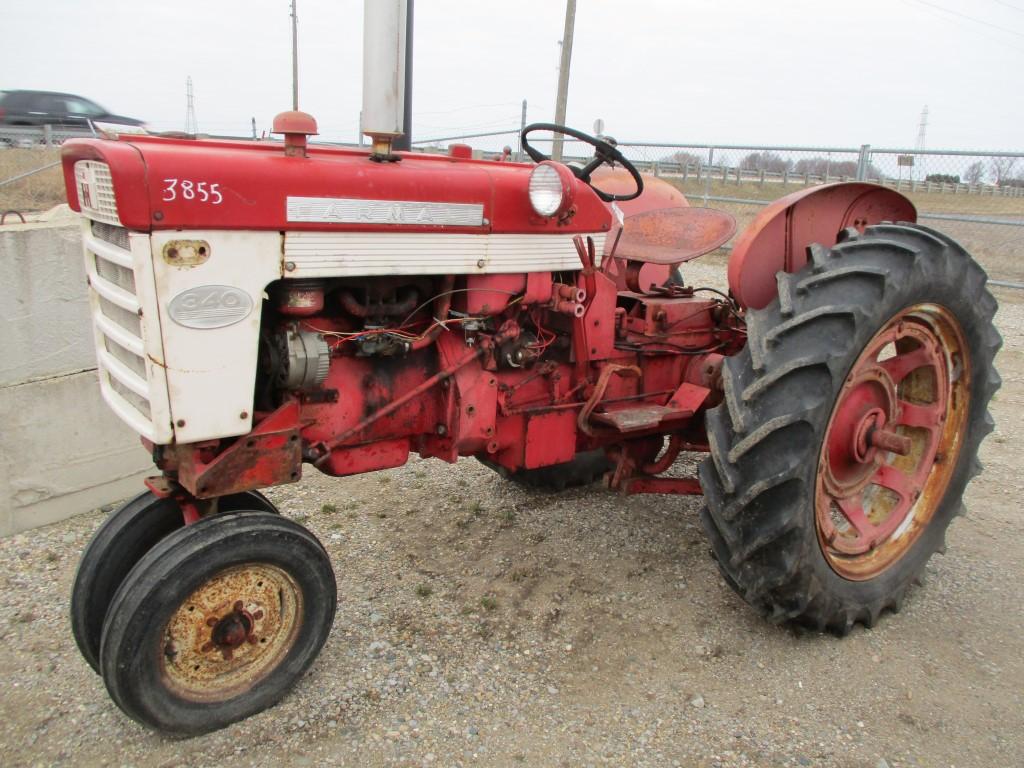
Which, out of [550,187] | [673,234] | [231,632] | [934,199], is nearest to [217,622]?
[231,632]

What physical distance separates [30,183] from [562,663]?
14.8 meters

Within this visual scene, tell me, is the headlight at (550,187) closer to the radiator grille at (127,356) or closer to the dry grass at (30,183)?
the radiator grille at (127,356)

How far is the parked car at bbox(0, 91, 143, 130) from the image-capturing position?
699 inches

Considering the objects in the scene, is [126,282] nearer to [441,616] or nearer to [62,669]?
[62,669]

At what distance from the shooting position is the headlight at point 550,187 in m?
2.69

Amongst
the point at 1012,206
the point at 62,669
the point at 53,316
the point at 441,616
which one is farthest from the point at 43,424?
the point at 1012,206

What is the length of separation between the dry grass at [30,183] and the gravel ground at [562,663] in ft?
34.6

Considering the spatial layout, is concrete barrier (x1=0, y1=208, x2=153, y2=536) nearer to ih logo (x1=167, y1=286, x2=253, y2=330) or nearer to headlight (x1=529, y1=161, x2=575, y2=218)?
ih logo (x1=167, y1=286, x2=253, y2=330)

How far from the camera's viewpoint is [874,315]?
8.95ft

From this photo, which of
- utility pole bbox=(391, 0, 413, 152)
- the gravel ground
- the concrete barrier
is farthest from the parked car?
the gravel ground

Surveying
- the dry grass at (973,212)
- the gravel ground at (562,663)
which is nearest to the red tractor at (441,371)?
the gravel ground at (562,663)

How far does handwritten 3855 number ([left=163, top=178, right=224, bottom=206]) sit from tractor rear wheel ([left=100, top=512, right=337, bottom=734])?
915mm

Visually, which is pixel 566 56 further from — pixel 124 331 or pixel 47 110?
pixel 124 331

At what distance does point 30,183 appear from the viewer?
1410 cm
